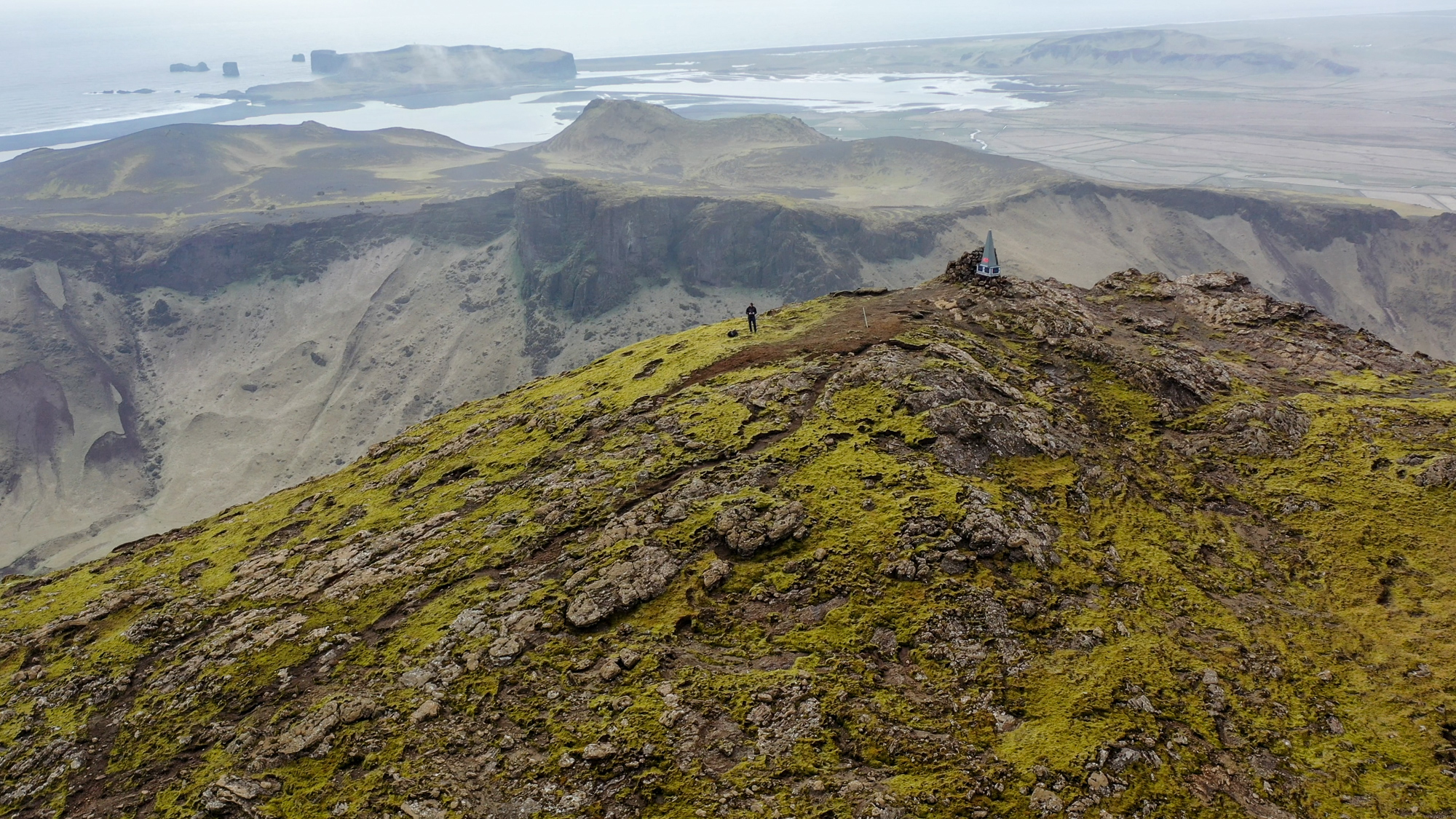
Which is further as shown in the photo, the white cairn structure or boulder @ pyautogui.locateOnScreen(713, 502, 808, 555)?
the white cairn structure

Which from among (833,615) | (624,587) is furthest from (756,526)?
(624,587)

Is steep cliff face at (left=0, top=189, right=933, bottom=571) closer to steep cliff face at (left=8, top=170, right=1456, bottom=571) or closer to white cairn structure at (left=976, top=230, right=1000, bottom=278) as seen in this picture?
steep cliff face at (left=8, top=170, right=1456, bottom=571)

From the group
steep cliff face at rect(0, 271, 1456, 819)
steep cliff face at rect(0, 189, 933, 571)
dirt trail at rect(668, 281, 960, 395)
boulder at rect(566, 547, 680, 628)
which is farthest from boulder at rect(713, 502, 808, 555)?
steep cliff face at rect(0, 189, 933, 571)

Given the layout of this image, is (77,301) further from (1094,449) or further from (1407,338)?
(1407,338)

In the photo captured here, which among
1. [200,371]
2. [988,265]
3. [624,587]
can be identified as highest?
[988,265]

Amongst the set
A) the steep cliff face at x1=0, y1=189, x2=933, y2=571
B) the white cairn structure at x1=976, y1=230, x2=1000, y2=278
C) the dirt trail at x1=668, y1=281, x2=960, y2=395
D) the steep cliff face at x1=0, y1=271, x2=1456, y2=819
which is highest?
the white cairn structure at x1=976, y1=230, x2=1000, y2=278

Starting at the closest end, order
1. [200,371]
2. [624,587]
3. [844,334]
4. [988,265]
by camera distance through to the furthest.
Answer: [624,587], [844,334], [988,265], [200,371]

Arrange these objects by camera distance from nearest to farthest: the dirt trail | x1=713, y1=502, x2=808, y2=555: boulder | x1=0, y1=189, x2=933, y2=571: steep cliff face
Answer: x1=713, y1=502, x2=808, y2=555: boulder
the dirt trail
x1=0, y1=189, x2=933, y2=571: steep cliff face

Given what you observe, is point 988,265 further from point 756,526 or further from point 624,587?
point 624,587

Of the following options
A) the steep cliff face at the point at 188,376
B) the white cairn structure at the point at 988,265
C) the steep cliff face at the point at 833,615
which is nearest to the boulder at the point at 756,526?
the steep cliff face at the point at 833,615
